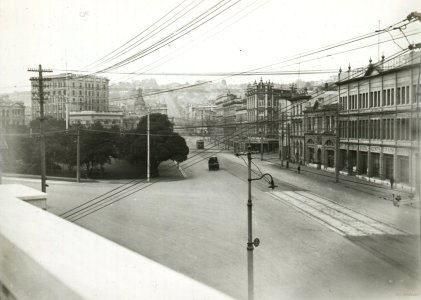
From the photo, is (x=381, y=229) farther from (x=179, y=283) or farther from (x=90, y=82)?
(x=90, y=82)

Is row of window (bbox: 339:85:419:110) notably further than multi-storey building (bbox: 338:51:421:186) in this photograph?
Yes

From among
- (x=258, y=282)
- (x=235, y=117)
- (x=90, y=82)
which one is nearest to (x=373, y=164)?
(x=258, y=282)

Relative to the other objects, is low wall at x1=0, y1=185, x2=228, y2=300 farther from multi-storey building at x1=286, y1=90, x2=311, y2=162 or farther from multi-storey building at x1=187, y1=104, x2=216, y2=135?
multi-storey building at x1=286, y1=90, x2=311, y2=162

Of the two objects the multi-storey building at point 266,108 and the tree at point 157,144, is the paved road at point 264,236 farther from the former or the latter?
the multi-storey building at point 266,108

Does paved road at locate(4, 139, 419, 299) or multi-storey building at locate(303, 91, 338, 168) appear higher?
multi-storey building at locate(303, 91, 338, 168)

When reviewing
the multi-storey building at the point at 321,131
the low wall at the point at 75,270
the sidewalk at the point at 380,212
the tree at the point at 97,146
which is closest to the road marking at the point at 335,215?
the sidewalk at the point at 380,212

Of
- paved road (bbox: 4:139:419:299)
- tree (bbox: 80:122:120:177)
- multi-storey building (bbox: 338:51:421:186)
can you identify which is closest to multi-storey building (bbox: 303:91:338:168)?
multi-storey building (bbox: 338:51:421:186)
